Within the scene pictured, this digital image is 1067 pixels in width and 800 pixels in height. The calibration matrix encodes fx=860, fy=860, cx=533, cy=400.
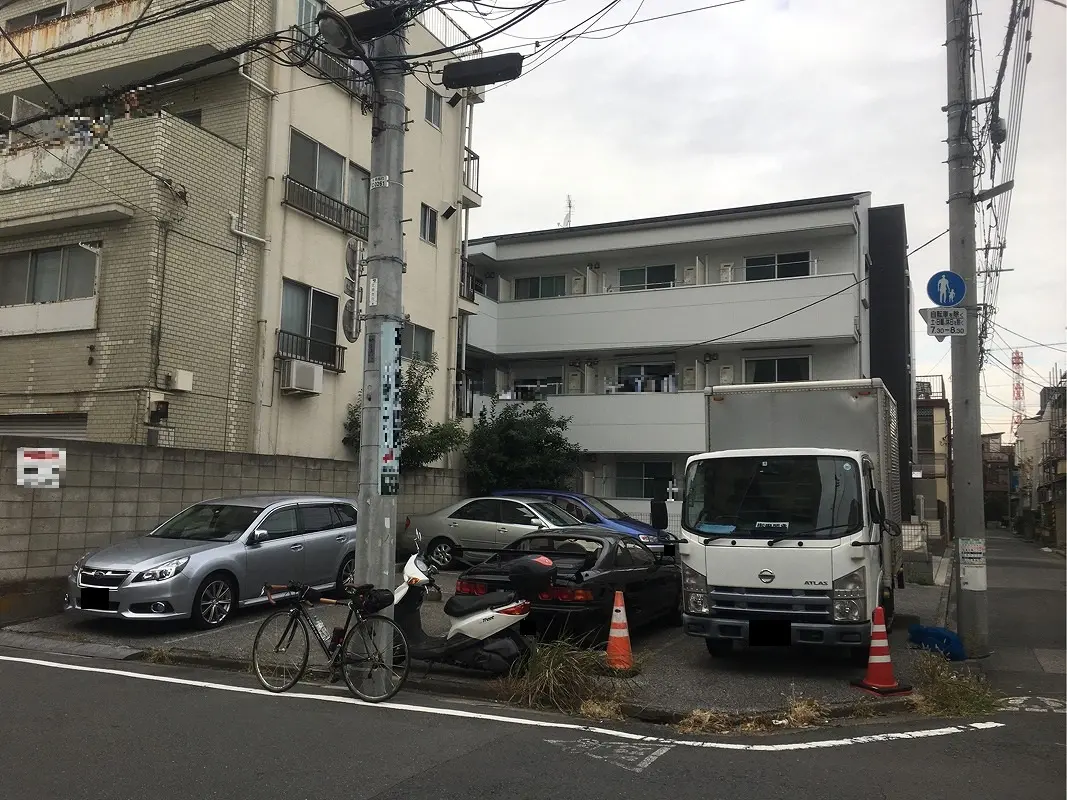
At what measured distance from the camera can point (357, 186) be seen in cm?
1872

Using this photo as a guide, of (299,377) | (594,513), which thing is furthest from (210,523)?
(594,513)

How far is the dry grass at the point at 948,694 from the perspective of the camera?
23.0 ft

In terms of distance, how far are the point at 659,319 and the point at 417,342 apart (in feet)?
23.8

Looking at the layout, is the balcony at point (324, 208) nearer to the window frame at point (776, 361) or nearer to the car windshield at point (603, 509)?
the car windshield at point (603, 509)

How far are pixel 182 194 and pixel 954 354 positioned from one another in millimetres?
12146

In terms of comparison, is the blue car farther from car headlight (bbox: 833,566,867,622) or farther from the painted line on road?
the painted line on road

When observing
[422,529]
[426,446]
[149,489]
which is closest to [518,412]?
[426,446]

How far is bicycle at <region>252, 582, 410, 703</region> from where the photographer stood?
7.16 meters

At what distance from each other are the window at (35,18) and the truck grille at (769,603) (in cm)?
1812

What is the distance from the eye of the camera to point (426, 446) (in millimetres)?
18000

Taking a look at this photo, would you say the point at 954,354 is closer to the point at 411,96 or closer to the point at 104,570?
the point at 104,570

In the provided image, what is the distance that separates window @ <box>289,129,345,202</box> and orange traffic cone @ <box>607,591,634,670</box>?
12.1 metres

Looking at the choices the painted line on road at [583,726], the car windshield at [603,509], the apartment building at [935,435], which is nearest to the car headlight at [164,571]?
the painted line on road at [583,726]

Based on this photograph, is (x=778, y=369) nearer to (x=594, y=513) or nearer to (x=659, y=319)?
(x=659, y=319)
